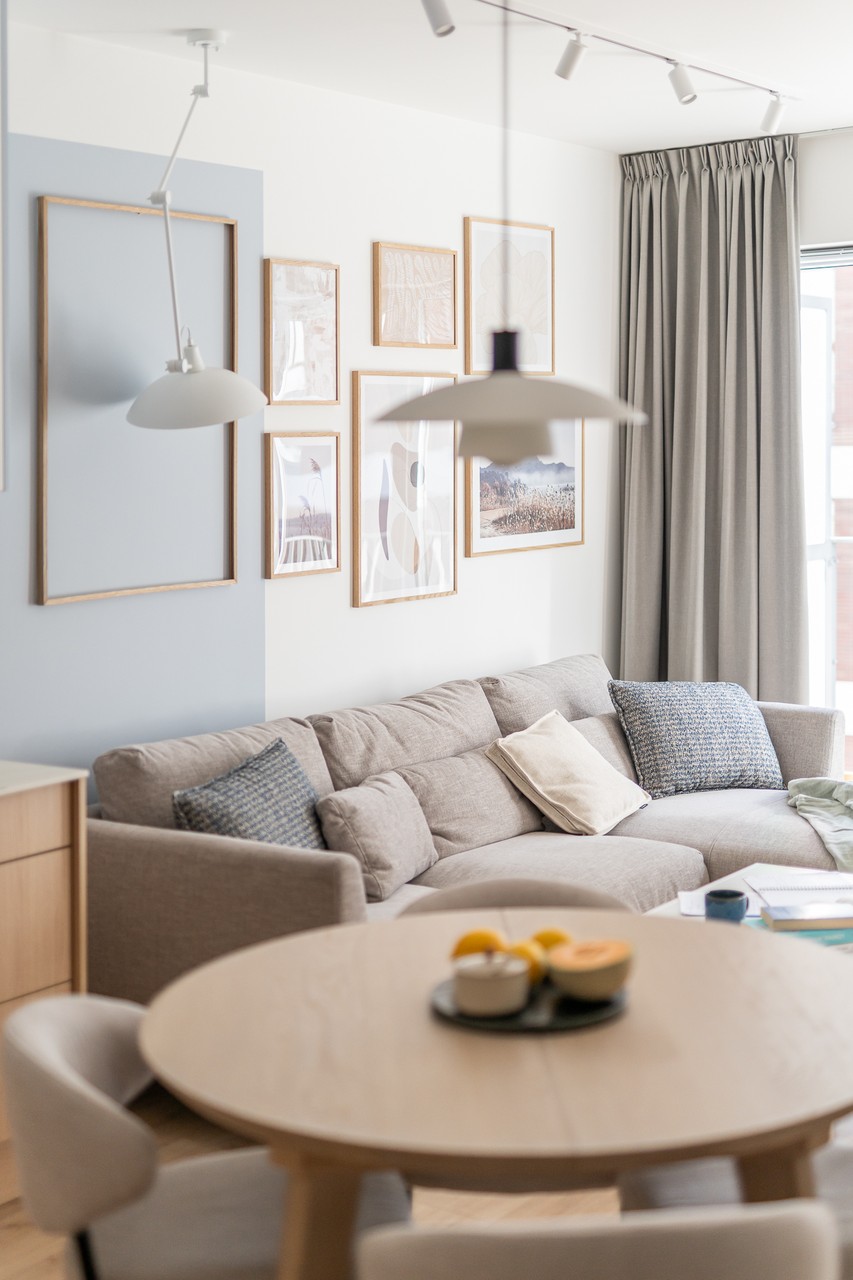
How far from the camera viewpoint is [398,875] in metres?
3.83

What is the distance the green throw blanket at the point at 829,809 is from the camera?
4227mm

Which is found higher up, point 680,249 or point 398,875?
point 680,249

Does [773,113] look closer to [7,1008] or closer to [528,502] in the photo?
[528,502]

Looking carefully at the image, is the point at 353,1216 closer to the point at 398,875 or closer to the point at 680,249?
the point at 398,875

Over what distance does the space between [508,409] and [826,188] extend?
13.2 ft

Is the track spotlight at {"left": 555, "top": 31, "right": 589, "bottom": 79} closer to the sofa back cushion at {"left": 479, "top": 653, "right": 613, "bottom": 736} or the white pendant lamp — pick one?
the sofa back cushion at {"left": 479, "top": 653, "right": 613, "bottom": 736}

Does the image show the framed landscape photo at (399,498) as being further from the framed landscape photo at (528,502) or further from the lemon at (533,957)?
the lemon at (533,957)

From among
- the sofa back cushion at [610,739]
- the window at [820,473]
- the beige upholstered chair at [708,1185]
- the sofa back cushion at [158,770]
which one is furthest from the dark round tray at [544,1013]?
the window at [820,473]

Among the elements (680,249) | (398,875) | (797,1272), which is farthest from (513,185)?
(797,1272)

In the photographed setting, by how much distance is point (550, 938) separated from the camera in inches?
82.9

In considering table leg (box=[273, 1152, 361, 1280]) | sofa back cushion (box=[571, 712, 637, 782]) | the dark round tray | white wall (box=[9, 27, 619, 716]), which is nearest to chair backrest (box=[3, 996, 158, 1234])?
table leg (box=[273, 1152, 361, 1280])

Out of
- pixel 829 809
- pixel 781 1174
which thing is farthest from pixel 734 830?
pixel 781 1174

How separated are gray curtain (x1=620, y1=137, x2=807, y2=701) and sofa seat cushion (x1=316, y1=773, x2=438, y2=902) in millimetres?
2059

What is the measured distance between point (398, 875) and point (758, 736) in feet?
5.66
